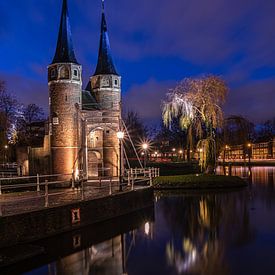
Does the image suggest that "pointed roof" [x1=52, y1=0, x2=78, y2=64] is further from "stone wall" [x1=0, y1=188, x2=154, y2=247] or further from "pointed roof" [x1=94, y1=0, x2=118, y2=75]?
"stone wall" [x1=0, y1=188, x2=154, y2=247]

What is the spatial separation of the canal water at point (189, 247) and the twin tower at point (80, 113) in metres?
12.5

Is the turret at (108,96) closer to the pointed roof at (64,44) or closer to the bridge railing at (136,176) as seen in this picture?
the pointed roof at (64,44)

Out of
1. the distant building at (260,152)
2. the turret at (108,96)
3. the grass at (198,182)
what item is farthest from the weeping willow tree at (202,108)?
the distant building at (260,152)

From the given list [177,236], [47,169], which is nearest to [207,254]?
[177,236]

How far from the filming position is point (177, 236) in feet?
51.3

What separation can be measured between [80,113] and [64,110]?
1672 millimetres

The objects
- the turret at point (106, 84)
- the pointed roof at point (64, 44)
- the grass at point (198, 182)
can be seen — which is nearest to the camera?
the grass at point (198, 182)

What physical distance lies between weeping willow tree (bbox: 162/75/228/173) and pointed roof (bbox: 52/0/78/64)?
9.68 meters

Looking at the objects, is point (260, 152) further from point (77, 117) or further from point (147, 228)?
point (147, 228)

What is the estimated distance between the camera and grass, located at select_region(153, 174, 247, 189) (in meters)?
32.5

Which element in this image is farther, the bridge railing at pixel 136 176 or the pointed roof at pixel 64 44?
the pointed roof at pixel 64 44

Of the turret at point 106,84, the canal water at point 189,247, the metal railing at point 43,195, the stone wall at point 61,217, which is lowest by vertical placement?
the canal water at point 189,247

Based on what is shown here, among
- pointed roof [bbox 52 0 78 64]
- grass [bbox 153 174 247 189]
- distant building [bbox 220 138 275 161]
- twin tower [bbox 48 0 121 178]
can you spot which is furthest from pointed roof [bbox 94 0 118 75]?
distant building [bbox 220 138 275 161]

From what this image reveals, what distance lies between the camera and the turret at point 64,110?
1312 inches
